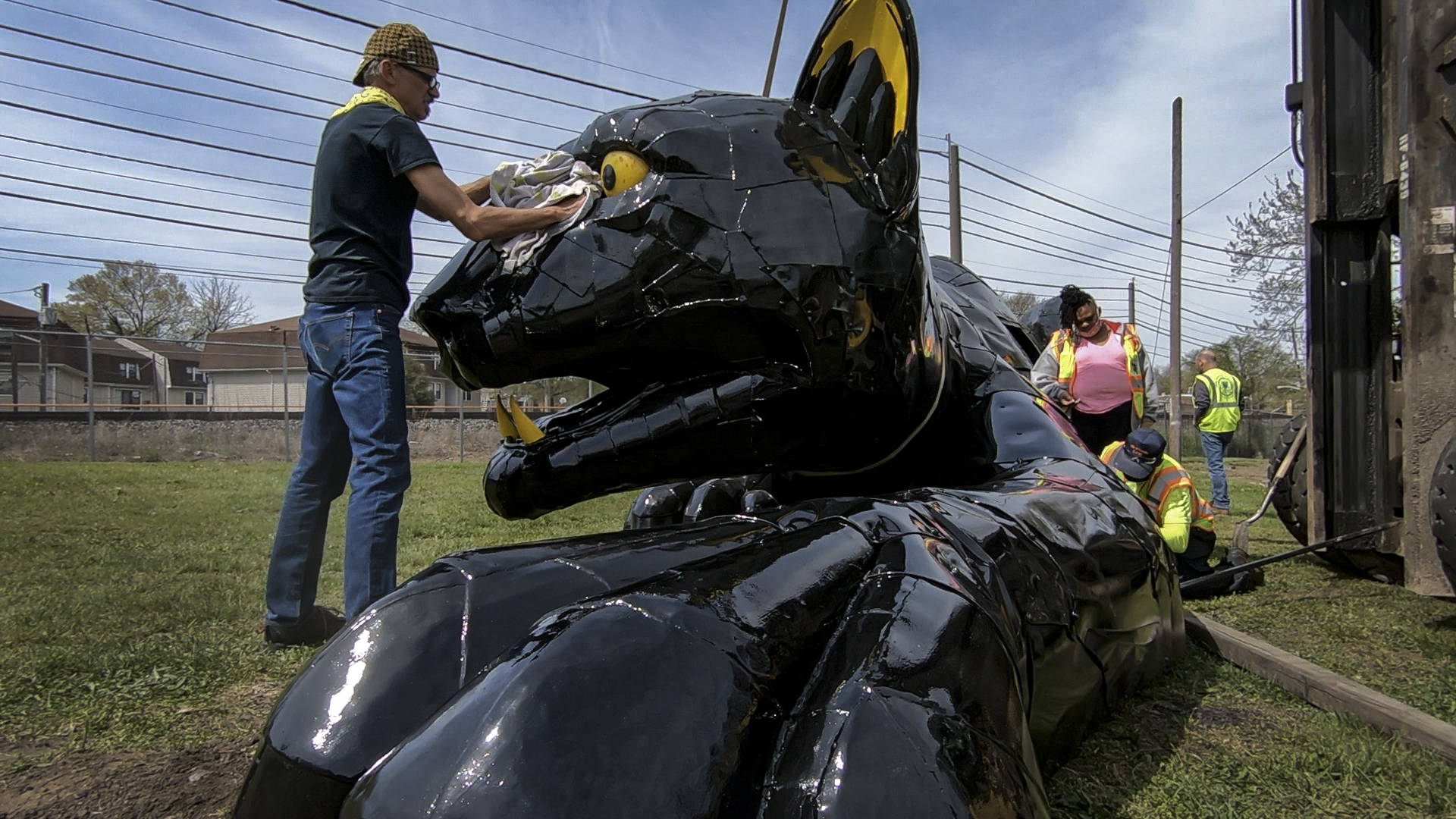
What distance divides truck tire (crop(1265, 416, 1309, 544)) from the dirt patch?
5.05 meters

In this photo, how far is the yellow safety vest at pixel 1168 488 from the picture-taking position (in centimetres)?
495

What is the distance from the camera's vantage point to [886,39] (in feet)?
5.02

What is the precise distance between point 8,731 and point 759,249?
6.62ft

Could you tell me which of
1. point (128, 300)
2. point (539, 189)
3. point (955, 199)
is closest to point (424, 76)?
point (539, 189)

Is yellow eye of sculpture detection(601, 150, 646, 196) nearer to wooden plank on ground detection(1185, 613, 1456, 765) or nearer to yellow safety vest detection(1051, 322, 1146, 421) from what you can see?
wooden plank on ground detection(1185, 613, 1456, 765)

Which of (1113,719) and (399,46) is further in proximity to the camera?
(399,46)

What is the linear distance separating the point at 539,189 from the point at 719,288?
15.6 inches

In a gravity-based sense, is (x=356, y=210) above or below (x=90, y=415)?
above

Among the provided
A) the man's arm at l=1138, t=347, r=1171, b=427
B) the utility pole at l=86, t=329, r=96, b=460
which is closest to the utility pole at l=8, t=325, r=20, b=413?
the utility pole at l=86, t=329, r=96, b=460

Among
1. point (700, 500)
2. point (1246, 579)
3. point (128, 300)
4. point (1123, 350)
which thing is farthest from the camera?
point (128, 300)

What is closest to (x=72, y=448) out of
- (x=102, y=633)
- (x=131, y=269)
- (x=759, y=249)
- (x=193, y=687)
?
(x=102, y=633)

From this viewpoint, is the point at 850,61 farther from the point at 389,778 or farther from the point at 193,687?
the point at 193,687

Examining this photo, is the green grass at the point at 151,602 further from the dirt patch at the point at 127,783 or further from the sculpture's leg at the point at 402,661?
the sculpture's leg at the point at 402,661

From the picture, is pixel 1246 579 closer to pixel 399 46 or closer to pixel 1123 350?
pixel 1123 350
